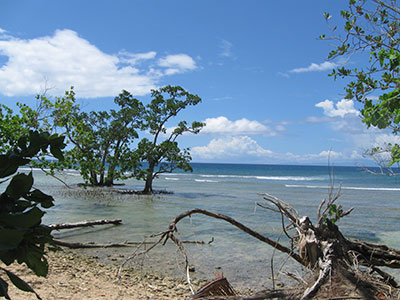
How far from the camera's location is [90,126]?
3350 cm

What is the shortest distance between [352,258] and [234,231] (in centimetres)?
916

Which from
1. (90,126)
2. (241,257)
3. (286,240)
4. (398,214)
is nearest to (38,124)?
(241,257)

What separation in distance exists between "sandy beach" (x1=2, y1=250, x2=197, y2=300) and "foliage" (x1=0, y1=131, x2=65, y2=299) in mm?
4574

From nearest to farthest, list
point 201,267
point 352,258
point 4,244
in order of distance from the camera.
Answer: point 4,244, point 352,258, point 201,267

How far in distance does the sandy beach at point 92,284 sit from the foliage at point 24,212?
4574mm

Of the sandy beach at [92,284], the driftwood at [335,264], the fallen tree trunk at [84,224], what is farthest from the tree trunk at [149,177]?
the driftwood at [335,264]

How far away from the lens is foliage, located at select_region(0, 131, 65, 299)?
1.20 metres

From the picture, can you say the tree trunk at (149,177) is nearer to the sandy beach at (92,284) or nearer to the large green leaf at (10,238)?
the sandy beach at (92,284)

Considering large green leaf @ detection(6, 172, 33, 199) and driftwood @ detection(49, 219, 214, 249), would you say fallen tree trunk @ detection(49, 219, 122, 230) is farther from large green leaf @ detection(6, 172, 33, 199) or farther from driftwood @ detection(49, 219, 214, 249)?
large green leaf @ detection(6, 172, 33, 199)

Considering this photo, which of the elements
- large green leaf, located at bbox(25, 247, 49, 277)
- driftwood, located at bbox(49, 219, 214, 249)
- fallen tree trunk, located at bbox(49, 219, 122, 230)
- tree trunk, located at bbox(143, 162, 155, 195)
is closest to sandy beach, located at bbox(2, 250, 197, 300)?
driftwood, located at bbox(49, 219, 214, 249)

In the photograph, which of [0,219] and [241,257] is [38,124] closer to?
[241,257]

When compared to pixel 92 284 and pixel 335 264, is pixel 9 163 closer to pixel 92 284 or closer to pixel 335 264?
pixel 335 264

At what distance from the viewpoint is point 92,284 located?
635 cm

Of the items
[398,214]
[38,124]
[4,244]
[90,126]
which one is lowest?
[398,214]
